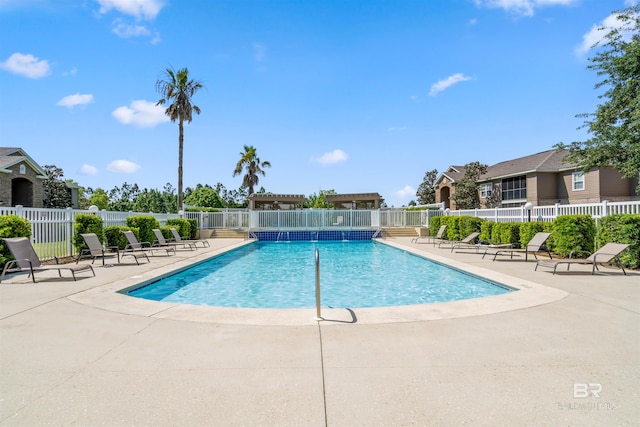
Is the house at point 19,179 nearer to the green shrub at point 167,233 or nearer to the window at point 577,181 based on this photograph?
the green shrub at point 167,233

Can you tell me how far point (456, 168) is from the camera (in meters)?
35.2

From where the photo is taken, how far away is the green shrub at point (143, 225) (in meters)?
13.6

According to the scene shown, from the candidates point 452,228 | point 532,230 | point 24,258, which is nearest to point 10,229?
point 24,258

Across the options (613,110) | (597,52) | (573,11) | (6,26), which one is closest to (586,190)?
(613,110)

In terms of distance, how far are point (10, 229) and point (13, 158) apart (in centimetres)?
1927

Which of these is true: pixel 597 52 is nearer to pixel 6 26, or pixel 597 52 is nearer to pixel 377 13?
pixel 377 13

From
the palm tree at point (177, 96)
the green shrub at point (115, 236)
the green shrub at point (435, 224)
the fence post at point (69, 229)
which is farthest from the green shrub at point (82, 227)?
the green shrub at point (435, 224)

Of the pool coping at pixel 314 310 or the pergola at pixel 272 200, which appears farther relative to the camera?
the pergola at pixel 272 200

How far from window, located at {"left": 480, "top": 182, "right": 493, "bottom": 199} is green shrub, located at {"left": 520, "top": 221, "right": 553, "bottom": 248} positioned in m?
21.1

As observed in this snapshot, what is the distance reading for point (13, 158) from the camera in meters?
22.2

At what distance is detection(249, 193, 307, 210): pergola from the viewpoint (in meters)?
32.5

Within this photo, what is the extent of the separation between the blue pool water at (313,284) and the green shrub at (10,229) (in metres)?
3.61
